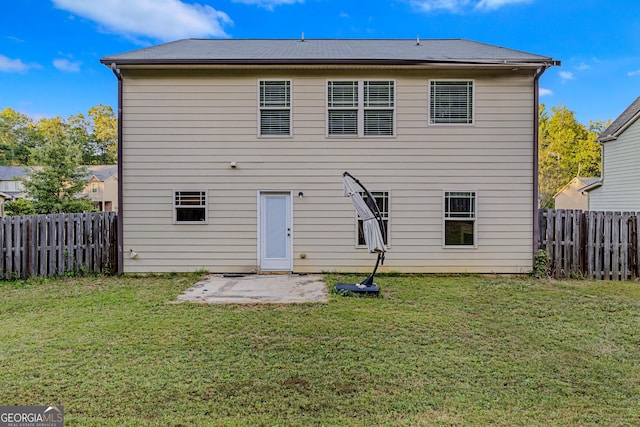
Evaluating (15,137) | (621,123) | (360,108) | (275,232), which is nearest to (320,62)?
(360,108)

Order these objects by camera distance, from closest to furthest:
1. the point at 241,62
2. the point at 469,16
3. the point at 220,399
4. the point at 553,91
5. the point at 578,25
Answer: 1. the point at 220,399
2. the point at 241,62
3. the point at 469,16
4. the point at 578,25
5. the point at 553,91

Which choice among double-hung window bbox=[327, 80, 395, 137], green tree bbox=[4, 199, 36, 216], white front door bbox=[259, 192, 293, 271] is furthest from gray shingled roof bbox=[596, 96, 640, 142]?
green tree bbox=[4, 199, 36, 216]

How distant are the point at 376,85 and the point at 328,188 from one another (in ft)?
8.32

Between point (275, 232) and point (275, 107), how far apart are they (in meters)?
2.80

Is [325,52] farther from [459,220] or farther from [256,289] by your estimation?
[256,289]

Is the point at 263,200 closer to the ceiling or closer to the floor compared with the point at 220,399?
closer to the ceiling

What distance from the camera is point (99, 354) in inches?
136

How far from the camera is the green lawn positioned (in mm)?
2521

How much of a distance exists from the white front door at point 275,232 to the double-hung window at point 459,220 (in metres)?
3.55

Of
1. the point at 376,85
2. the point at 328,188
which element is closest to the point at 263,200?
the point at 328,188

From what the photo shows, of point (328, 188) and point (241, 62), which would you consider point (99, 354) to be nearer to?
point (328, 188)

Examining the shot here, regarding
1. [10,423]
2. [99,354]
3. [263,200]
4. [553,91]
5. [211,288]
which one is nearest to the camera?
[10,423]

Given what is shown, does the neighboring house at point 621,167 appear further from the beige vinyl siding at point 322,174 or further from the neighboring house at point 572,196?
the beige vinyl siding at point 322,174

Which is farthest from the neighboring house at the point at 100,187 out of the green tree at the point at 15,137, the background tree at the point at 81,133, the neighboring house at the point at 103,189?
the green tree at the point at 15,137
